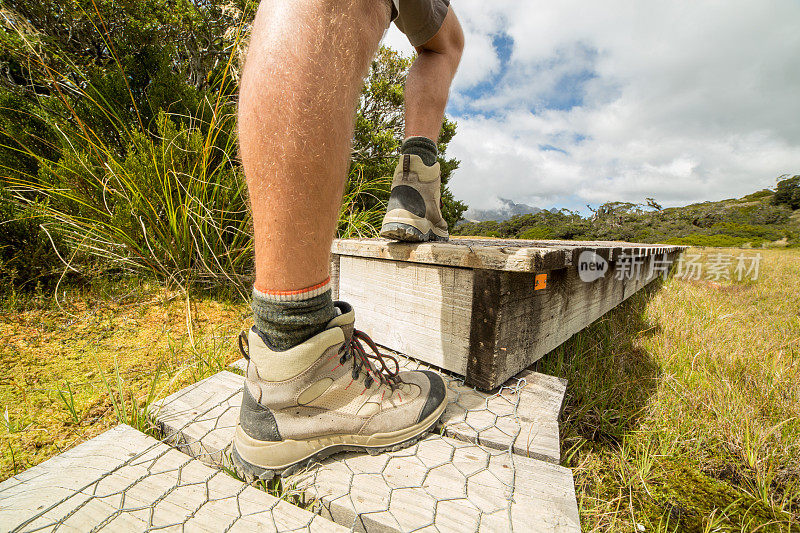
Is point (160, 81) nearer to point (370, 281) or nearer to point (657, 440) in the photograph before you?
point (370, 281)

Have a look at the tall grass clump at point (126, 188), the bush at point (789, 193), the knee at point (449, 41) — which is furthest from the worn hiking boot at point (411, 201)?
the bush at point (789, 193)

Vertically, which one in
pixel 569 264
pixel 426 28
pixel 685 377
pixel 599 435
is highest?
pixel 426 28

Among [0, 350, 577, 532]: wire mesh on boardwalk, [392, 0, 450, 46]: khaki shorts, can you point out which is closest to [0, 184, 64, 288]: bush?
[0, 350, 577, 532]: wire mesh on boardwalk

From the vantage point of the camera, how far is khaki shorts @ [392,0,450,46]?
3.88ft

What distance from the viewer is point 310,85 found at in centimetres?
64

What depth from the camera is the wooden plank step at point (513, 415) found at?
84cm

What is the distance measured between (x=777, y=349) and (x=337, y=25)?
243 centimetres

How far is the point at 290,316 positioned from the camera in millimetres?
722

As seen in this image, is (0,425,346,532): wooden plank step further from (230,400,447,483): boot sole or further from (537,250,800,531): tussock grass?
(537,250,800,531): tussock grass

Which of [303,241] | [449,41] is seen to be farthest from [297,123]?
[449,41]

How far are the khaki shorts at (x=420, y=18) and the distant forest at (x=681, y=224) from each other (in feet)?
23.6

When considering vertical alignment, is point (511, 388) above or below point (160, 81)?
below

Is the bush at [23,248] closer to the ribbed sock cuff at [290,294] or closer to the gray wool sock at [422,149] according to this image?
the ribbed sock cuff at [290,294]

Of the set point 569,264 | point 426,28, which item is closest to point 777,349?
point 569,264
